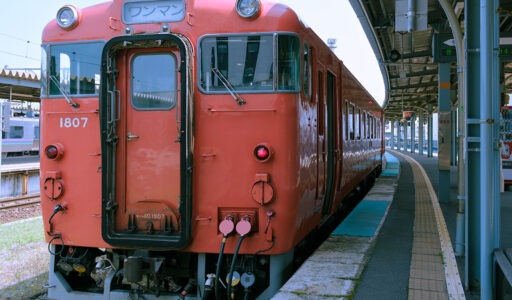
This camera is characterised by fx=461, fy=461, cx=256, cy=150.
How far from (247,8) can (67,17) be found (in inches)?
71.5

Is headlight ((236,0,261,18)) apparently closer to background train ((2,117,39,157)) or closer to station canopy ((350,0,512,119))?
station canopy ((350,0,512,119))

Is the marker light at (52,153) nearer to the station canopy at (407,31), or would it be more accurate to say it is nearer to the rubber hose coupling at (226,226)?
the rubber hose coupling at (226,226)

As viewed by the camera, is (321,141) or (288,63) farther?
(321,141)

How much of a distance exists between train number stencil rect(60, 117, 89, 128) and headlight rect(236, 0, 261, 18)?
1.83 m

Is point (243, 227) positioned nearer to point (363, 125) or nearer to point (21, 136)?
point (363, 125)

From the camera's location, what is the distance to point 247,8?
4.27m

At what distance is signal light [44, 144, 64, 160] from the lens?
4526 millimetres

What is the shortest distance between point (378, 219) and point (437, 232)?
1.18 meters

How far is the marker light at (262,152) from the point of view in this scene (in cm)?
420

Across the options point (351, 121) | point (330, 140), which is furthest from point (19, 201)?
point (330, 140)

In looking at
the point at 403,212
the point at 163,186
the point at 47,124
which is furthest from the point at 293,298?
the point at 403,212

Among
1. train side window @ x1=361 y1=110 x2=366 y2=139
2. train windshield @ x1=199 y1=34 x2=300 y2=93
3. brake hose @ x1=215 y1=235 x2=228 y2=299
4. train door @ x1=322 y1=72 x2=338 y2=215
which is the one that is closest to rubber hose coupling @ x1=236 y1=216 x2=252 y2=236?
brake hose @ x1=215 y1=235 x2=228 y2=299

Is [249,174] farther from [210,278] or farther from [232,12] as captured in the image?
[232,12]

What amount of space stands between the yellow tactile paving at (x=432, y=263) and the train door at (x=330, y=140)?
1287mm
